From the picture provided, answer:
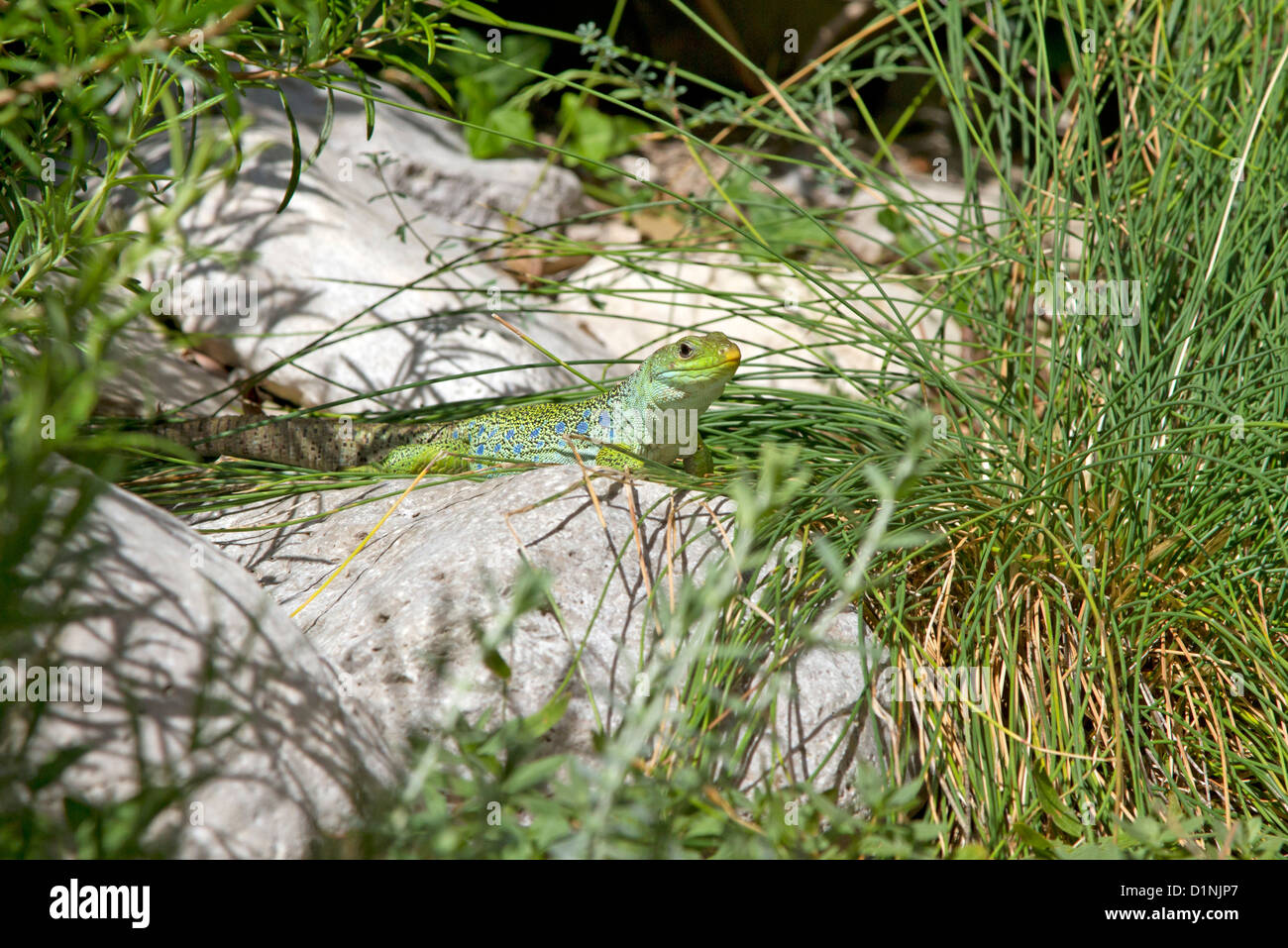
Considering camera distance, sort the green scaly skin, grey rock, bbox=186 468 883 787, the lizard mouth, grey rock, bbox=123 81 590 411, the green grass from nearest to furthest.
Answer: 1. the green grass
2. grey rock, bbox=186 468 883 787
3. the lizard mouth
4. the green scaly skin
5. grey rock, bbox=123 81 590 411

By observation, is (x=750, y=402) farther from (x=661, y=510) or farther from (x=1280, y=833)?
(x=1280, y=833)

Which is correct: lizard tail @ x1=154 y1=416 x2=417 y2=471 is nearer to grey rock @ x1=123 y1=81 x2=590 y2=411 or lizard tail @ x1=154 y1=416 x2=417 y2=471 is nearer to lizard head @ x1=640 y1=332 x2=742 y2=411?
grey rock @ x1=123 y1=81 x2=590 y2=411

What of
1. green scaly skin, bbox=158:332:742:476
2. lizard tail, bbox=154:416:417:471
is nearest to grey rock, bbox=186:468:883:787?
green scaly skin, bbox=158:332:742:476

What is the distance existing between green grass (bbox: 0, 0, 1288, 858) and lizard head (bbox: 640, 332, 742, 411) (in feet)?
0.72

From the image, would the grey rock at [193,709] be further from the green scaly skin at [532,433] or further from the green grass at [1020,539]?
the green scaly skin at [532,433]

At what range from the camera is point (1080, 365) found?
357 cm

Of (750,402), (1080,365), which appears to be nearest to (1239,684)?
(1080,365)

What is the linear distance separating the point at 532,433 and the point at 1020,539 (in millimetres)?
2006

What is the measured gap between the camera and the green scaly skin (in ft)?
11.5

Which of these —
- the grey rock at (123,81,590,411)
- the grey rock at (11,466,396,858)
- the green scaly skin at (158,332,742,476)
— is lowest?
the grey rock at (11,466,396,858)

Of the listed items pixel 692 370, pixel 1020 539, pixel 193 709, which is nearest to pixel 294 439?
pixel 692 370

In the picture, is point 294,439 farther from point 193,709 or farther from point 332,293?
point 193,709

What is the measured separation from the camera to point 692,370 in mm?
3467
